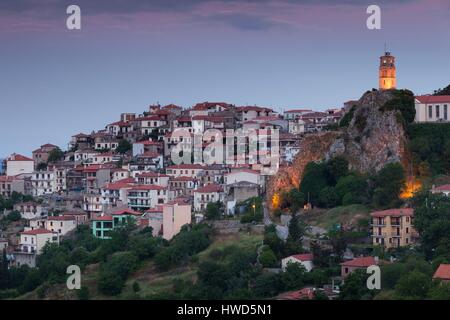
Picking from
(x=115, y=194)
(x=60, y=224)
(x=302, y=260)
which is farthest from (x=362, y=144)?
(x=60, y=224)

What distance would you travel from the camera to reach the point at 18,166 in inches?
1750

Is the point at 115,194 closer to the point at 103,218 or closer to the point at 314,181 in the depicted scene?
the point at 103,218

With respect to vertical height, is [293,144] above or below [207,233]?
above

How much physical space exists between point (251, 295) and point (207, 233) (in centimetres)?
555

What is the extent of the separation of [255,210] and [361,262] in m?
6.36

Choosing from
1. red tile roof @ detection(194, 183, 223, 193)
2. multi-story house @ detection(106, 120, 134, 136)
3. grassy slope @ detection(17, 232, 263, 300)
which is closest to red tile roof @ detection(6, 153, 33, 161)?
multi-story house @ detection(106, 120, 134, 136)

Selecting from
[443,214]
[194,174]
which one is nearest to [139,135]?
[194,174]

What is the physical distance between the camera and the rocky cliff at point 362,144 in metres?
31.8

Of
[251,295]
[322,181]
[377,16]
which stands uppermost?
[377,16]

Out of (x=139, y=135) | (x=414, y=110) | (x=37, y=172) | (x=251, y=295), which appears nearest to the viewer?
(x=251, y=295)

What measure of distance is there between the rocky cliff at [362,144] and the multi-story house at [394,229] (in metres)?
3.41

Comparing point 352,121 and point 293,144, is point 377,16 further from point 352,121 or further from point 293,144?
point 293,144

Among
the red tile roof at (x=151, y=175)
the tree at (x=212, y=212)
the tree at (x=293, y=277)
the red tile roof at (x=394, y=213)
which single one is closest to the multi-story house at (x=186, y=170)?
the red tile roof at (x=151, y=175)

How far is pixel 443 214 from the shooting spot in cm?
2719
